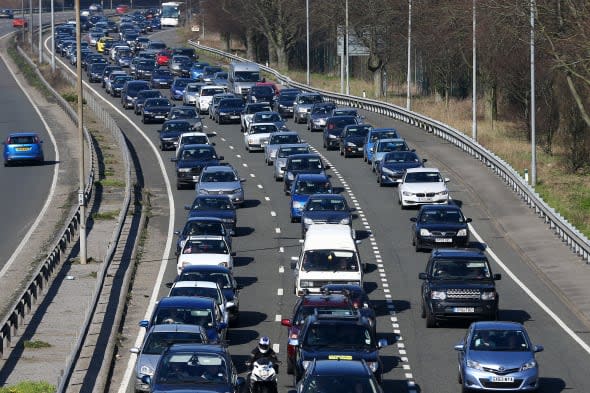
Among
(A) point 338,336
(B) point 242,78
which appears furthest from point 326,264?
(B) point 242,78

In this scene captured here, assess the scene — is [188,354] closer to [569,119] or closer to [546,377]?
[546,377]

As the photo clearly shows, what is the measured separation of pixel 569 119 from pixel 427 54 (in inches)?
972

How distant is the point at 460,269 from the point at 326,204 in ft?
40.1

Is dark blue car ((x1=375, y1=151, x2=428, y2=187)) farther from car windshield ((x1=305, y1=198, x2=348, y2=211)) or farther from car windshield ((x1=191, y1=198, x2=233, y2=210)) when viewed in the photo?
car windshield ((x1=191, y1=198, x2=233, y2=210))

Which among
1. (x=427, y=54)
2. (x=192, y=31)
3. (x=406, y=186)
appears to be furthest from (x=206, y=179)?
(x=192, y=31)

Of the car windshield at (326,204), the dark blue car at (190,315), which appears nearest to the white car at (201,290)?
the dark blue car at (190,315)

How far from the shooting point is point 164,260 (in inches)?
1661

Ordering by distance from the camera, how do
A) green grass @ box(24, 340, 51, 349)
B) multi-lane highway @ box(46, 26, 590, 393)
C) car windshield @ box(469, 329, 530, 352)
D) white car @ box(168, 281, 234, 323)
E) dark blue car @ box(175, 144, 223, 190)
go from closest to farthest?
car windshield @ box(469, 329, 530, 352)
multi-lane highway @ box(46, 26, 590, 393)
green grass @ box(24, 340, 51, 349)
white car @ box(168, 281, 234, 323)
dark blue car @ box(175, 144, 223, 190)

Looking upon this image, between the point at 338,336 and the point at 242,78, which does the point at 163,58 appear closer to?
the point at 242,78

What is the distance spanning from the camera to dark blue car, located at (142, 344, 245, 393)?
22391mm

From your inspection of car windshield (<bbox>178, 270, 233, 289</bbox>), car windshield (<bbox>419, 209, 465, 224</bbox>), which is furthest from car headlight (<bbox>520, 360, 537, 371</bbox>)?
car windshield (<bbox>419, 209, 465, 224</bbox>)

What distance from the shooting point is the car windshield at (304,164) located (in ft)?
177

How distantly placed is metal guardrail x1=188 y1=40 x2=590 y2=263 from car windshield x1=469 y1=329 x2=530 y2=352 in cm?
1452

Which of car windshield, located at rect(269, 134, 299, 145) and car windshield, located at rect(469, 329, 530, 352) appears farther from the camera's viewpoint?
car windshield, located at rect(269, 134, 299, 145)
